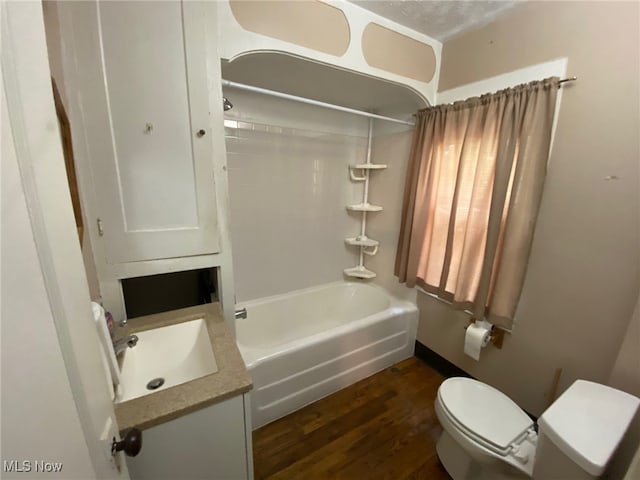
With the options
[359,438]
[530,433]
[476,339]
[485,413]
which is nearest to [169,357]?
[359,438]

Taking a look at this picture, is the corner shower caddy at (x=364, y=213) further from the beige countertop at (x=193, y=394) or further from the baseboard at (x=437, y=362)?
the beige countertop at (x=193, y=394)

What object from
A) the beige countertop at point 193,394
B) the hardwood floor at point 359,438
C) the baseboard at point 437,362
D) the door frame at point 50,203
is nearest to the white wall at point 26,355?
the door frame at point 50,203

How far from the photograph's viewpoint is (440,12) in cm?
155

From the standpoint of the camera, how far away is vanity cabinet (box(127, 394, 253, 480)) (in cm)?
75

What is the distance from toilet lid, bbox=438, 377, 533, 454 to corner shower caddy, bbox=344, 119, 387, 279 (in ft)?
4.52

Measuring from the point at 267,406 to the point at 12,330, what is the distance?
5.22 feet

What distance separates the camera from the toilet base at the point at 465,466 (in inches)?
44.0

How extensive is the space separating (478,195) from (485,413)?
1.19 meters

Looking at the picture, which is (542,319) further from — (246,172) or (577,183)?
(246,172)

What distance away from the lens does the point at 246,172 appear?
209 centimetres

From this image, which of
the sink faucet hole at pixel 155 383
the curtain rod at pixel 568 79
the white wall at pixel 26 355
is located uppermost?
the curtain rod at pixel 568 79

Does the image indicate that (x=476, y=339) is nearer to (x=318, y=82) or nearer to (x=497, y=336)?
(x=497, y=336)

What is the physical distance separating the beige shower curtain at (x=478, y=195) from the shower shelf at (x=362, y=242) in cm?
45

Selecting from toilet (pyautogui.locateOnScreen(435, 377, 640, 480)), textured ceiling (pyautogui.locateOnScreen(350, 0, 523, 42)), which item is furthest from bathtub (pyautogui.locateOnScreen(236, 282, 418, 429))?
textured ceiling (pyautogui.locateOnScreen(350, 0, 523, 42))
